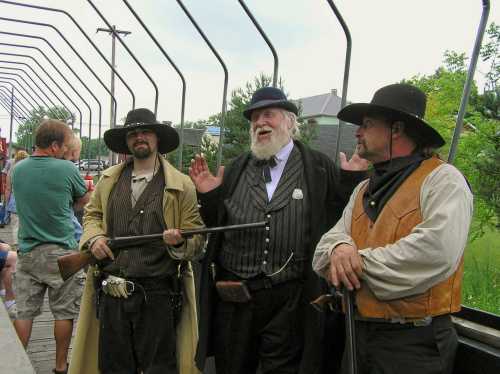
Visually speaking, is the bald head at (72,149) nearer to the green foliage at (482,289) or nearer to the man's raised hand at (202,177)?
the man's raised hand at (202,177)

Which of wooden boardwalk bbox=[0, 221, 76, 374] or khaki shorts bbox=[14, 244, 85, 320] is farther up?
khaki shorts bbox=[14, 244, 85, 320]

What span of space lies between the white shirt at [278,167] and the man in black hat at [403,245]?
1.98 feet

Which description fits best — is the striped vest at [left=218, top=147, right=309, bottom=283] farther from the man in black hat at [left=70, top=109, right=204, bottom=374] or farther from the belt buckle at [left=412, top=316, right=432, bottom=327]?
the belt buckle at [left=412, top=316, right=432, bottom=327]

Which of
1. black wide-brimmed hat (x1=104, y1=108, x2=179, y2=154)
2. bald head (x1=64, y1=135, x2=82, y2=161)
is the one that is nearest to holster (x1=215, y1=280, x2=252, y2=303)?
black wide-brimmed hat (x1=104, y1=108, x2=179, y2=154)

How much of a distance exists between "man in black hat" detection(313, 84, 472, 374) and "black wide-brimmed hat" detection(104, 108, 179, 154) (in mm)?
1488

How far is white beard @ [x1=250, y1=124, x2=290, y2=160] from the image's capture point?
2672 mm

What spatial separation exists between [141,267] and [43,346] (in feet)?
6.15

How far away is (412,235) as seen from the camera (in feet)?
5.60

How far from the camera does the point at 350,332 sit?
188 centimetres

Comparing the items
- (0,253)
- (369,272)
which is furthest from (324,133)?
(369,272)

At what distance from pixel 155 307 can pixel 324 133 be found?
1034 inches

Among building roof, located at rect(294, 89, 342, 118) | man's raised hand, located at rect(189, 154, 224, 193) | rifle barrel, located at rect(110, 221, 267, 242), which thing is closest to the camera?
rifle barrel, located at rect(110, 221, 267, 242)

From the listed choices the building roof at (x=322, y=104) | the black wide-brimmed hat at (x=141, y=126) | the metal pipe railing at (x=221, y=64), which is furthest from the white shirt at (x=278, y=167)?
the building roof at (x=322, y=104)

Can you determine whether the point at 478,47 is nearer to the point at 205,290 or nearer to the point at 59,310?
the point at 205,290
